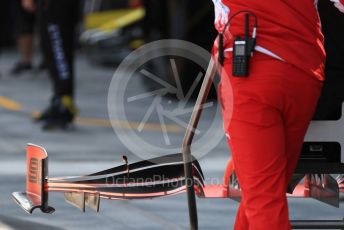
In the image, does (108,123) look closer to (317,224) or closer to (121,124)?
(121,124)

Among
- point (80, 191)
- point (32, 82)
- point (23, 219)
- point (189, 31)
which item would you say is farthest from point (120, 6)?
point (80, 191)

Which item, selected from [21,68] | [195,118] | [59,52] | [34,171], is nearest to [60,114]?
[59,52]

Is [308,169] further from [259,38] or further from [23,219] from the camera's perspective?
[23,219]

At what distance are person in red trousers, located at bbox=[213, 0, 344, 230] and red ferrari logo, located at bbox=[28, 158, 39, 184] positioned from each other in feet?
3.38

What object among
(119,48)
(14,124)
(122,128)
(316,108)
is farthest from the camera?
(119,48)

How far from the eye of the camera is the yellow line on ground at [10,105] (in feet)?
38.9

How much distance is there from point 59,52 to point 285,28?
6020mm

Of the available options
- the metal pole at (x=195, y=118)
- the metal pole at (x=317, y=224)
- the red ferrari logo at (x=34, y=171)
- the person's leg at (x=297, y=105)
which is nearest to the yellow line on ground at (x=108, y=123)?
the red ferrari logo at (x=34, y=171)

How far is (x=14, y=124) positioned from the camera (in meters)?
10.5

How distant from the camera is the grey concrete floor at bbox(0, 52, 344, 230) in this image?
596cm

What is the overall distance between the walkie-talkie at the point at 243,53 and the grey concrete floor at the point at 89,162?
7.10ft

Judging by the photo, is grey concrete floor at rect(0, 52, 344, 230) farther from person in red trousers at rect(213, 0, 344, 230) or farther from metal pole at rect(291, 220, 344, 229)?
person in red trousers at rect(213, 0, 344, 230)

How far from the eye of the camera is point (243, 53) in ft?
12.6

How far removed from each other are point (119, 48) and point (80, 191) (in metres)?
12.3
